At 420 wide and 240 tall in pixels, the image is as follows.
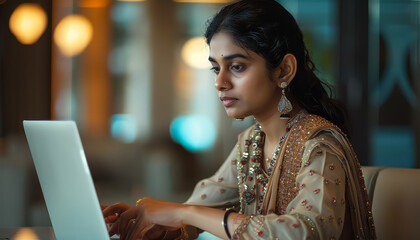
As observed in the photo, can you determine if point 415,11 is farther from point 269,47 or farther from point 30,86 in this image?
point 30,86

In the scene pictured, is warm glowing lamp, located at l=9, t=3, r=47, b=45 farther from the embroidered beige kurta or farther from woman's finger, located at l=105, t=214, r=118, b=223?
the embroidered beige kurta

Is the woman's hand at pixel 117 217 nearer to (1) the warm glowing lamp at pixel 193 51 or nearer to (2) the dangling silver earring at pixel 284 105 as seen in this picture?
(2) the dangling silver earring at pixel 284 105

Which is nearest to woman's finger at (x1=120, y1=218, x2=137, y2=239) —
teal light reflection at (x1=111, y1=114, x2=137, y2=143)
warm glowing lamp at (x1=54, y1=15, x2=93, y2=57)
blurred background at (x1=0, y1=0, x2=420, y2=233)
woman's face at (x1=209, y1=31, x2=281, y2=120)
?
woman's face at (x1=209, y1=31, x2=281, y2=120)

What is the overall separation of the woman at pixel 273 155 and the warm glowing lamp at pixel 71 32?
2.90m

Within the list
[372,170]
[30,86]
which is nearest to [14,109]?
[30,86]

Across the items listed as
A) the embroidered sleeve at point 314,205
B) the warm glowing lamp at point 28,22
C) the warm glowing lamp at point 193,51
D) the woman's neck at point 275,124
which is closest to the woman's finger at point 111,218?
the embroidered sleeve at point 314,205

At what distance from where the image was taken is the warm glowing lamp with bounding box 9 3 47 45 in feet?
13.2

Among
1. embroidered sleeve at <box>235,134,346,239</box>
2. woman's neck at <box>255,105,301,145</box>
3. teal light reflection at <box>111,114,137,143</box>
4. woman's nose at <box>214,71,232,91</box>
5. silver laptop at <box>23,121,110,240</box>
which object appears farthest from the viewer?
teal light reflection at <box>111,114,137,143</box>

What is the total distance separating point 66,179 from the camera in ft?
2.75

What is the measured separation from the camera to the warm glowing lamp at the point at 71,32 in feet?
13.4

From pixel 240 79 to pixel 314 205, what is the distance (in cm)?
40

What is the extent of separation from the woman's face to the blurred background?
261 centimetres

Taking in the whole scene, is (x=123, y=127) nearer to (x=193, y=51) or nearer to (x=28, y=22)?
(x=193, y=51)

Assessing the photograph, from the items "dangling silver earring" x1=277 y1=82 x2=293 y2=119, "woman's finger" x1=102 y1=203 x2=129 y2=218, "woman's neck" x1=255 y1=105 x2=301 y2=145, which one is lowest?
"woman's finger" x1=102 y1=203 x2=129 y2=218
